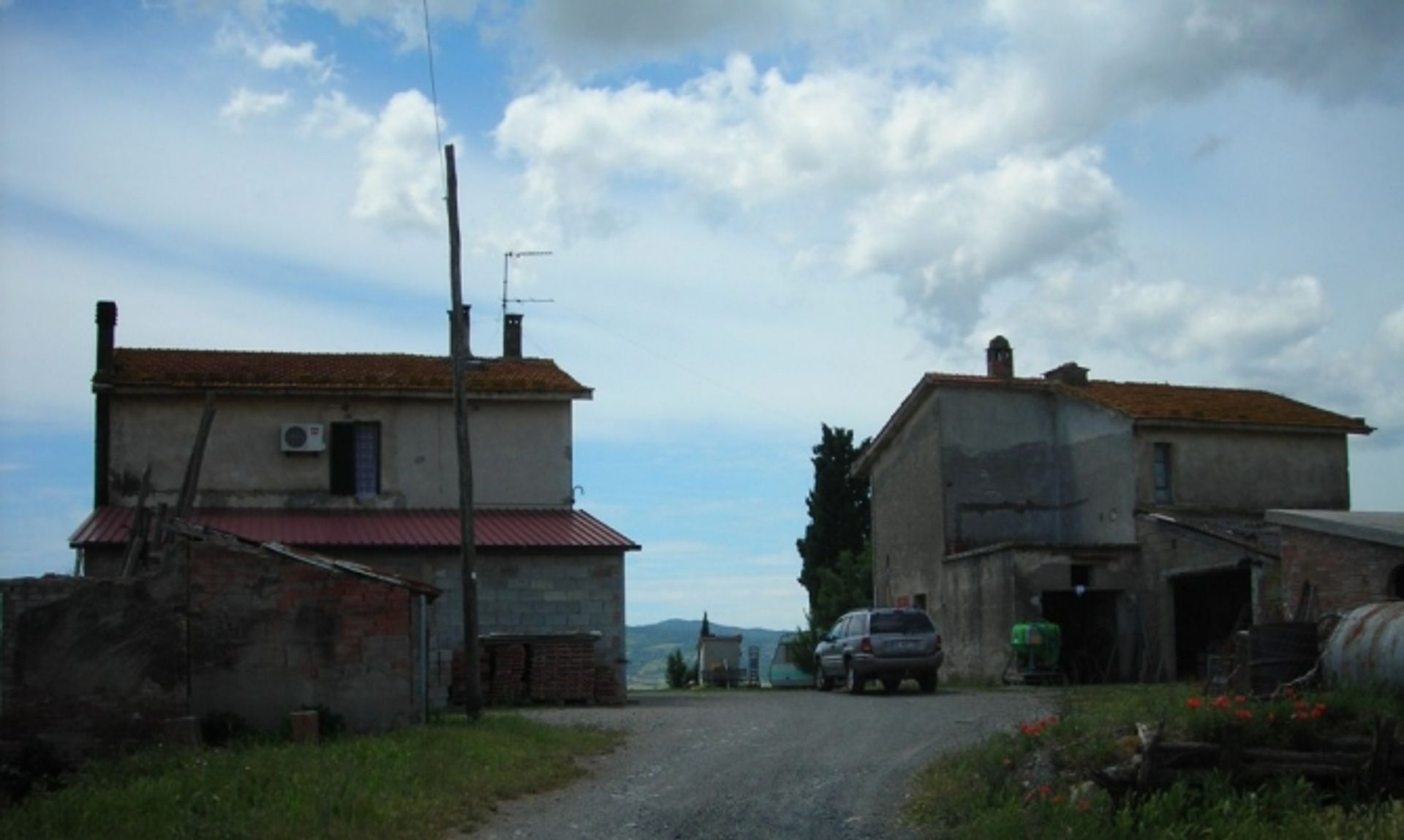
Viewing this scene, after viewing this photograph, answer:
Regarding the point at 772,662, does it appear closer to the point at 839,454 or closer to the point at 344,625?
the point at 839,454

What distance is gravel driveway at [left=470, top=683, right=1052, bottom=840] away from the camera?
13.8 metres

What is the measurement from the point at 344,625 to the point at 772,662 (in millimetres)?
38445

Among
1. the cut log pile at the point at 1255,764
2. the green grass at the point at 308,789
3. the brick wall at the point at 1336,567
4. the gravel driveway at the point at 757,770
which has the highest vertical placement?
the brick wall at the point at 1336,567

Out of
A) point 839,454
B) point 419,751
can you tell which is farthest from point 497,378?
point 839,454

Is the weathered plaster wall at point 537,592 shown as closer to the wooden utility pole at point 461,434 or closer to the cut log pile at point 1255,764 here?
the wooden utility pole at point 461,434

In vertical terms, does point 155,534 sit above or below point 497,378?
below

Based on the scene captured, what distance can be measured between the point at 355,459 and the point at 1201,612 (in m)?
19.7

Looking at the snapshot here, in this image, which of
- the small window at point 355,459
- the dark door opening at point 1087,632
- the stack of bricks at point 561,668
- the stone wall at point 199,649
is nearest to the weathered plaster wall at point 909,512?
the dark door opening at point 1087,632

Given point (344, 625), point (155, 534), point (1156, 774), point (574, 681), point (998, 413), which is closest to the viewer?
point (1156, 774)

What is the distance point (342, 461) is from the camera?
34250 millimetres

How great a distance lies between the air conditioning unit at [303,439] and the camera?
33906mm

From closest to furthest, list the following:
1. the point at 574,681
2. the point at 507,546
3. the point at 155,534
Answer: the point at 155,534 → the point at 574,681 → the point at 507,546

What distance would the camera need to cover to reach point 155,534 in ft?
78.5

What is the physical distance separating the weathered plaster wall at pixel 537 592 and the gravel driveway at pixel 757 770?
438 centimetres
